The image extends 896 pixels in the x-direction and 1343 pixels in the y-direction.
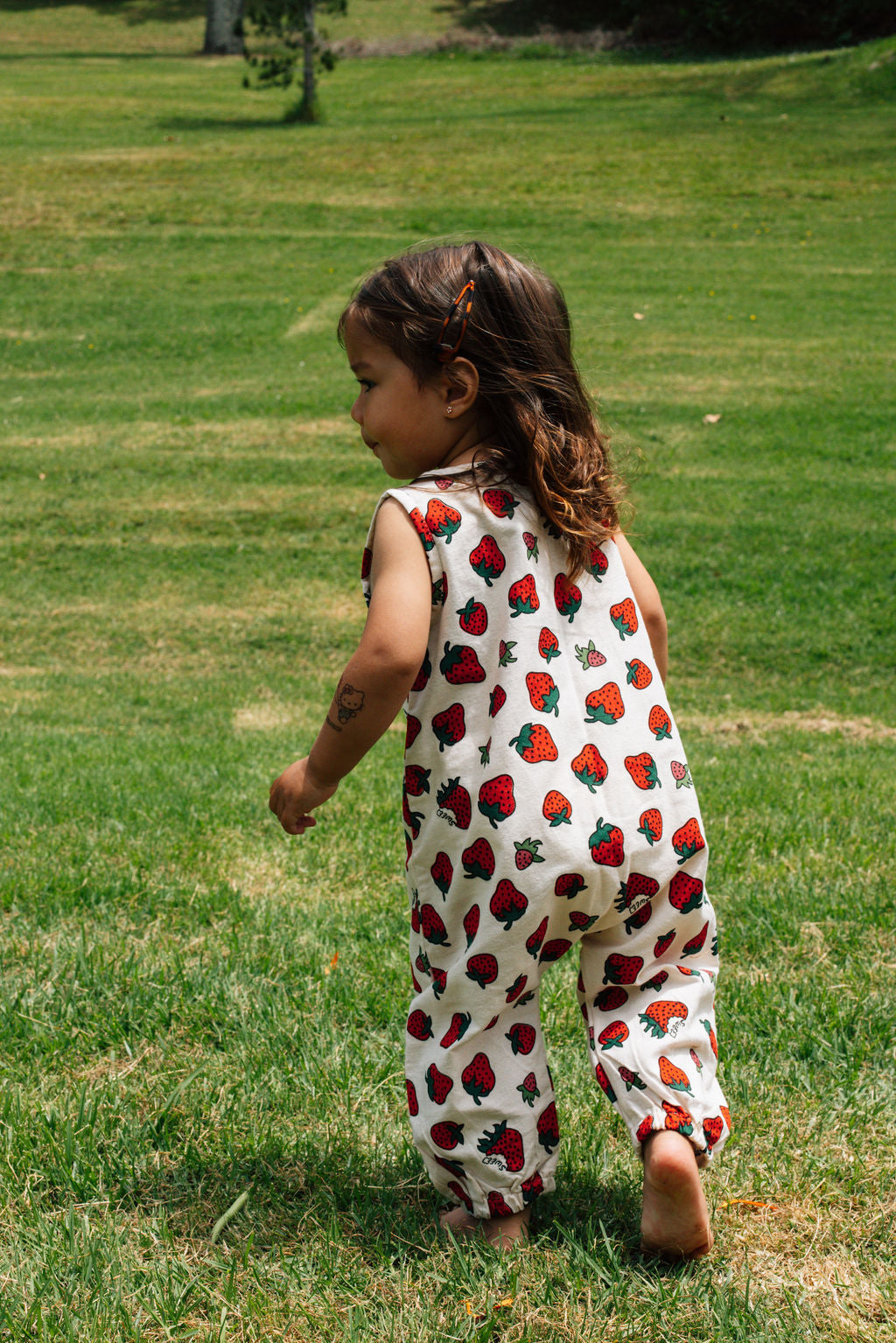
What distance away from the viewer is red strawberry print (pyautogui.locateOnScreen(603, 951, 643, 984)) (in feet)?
6.32

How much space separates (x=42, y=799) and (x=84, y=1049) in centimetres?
187

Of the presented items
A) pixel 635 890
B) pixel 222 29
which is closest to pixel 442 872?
pixel 635 890

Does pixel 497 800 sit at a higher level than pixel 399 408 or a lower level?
lower

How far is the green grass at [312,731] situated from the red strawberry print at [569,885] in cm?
55

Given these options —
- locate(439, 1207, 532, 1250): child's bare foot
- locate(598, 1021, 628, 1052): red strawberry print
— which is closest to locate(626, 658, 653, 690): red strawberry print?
locate(598, 1021, 628, 1052): red strawberry print

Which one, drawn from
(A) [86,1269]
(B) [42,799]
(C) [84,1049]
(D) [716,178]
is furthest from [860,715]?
(D) [716,178]

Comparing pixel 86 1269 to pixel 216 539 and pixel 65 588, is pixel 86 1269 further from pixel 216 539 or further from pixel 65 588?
pixel 216 539

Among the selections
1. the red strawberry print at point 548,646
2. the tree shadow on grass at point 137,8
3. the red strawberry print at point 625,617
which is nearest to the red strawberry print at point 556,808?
the red strawberry print at point 548,646

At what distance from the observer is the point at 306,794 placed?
188 centimetres

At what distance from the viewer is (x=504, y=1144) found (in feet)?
6.22

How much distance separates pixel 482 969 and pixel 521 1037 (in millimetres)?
155

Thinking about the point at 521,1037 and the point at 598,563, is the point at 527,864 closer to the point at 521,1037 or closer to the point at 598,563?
the point at 521,1037

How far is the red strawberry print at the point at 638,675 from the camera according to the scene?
78.0 inches

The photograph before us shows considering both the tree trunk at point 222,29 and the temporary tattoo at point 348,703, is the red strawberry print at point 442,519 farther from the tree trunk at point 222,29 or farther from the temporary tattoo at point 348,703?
the tree trunk at point 222,29
